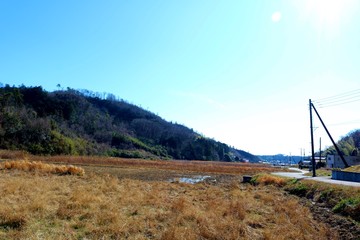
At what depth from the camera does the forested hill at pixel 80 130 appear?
7231 centimetres

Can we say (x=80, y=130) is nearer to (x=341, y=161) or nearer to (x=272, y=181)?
(x=341, y=161)

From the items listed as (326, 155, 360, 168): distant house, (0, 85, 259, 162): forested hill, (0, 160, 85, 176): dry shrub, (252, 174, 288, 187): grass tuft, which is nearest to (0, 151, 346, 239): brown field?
(252, 174, 288, 187): grass tuft

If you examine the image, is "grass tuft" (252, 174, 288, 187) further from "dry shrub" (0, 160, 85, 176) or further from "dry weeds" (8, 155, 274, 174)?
"dry weeds" (8, 155, 274, 174)

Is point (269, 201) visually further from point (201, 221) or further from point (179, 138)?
point (179, 138)

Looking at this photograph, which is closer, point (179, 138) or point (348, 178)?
point (348, 178)

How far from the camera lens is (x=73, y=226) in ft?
29.0

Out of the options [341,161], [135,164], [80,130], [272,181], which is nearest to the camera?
[272,181]

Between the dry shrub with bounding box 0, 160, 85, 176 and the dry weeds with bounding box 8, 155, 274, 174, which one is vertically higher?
the dry weeds with bounding box 8, 155, 274, 174

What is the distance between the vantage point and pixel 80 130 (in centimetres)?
10506

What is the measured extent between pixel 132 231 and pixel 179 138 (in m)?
142

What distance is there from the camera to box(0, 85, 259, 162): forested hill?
72312 mm

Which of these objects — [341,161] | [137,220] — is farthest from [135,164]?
[137,220]

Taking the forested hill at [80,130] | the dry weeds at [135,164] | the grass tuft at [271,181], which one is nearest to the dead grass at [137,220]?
the grass tuft at [271,181]

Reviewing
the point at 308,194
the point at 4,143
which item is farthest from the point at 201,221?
the point at 4,143
